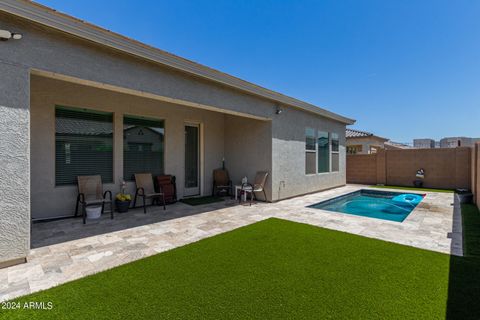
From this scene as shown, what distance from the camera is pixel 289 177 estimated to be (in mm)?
9172

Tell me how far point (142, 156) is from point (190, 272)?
5368 mm

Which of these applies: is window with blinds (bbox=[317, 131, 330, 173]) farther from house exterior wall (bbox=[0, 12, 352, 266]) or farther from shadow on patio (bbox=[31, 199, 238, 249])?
shadow on patio (bbox=[31, 199, 238, 249])

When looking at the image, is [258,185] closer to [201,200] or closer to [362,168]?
Result: [201,200]

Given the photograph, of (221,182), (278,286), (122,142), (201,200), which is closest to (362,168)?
(221,182)

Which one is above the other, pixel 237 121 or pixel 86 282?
pixel 237 121

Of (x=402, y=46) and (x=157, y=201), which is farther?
(x=402, y=46)

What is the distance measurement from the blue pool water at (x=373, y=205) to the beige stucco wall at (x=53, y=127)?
17.8ft

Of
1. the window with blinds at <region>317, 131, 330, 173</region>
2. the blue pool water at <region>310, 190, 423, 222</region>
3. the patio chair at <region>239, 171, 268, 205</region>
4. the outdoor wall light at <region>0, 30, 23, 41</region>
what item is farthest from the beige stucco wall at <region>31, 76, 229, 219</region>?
the window with blinds at <region>317, 131, 330, 173</region>

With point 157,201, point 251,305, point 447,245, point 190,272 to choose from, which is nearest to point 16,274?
point 190,272

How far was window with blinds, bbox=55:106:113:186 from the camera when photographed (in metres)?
6.05

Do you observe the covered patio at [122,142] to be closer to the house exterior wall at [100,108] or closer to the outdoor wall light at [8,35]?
the house exterior wall at [100,108]

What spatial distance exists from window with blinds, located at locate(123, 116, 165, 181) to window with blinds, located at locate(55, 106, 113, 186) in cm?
48

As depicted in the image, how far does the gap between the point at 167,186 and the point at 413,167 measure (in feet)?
44.6

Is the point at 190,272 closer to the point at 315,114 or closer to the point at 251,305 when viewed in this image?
the point at 251,305
